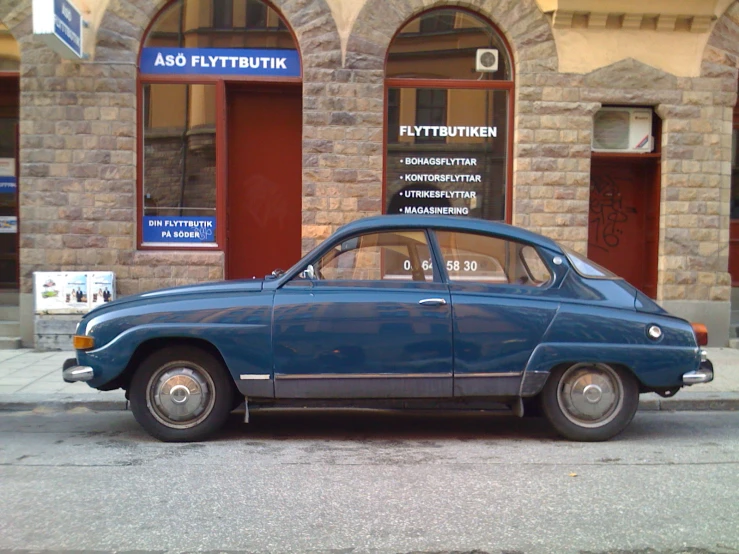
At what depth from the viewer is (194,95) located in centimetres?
1058

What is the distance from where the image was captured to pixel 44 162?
33.8ft

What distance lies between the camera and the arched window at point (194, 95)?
1055 centimetres

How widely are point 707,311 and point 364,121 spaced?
557 centimetres

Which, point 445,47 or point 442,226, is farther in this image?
point 445,47

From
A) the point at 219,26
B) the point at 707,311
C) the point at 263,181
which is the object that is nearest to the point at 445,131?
the point at 263,181

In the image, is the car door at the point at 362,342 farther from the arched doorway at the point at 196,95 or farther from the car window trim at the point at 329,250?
the arched doorway at the point at 196,95

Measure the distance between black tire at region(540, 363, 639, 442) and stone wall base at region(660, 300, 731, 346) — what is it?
5179 mm

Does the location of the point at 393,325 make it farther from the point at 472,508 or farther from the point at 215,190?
the point at 215,190

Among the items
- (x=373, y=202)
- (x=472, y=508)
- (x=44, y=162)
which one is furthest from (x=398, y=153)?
(x=472, y=508)

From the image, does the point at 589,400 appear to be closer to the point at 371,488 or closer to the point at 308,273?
the point at 371,488

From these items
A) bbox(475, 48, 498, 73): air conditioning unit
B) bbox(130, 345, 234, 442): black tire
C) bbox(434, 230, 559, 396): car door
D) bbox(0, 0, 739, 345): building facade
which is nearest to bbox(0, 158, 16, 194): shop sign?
bbox(0, 0, 739, 345): building facade

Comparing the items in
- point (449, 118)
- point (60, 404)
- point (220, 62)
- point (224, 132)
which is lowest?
point (60, 404)

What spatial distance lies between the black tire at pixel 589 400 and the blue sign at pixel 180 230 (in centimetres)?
613

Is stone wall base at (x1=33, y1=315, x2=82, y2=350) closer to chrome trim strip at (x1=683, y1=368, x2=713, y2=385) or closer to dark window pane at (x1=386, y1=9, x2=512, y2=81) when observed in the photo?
dark window pane at (x1=386, y1=9, x2=512, y2=81)
